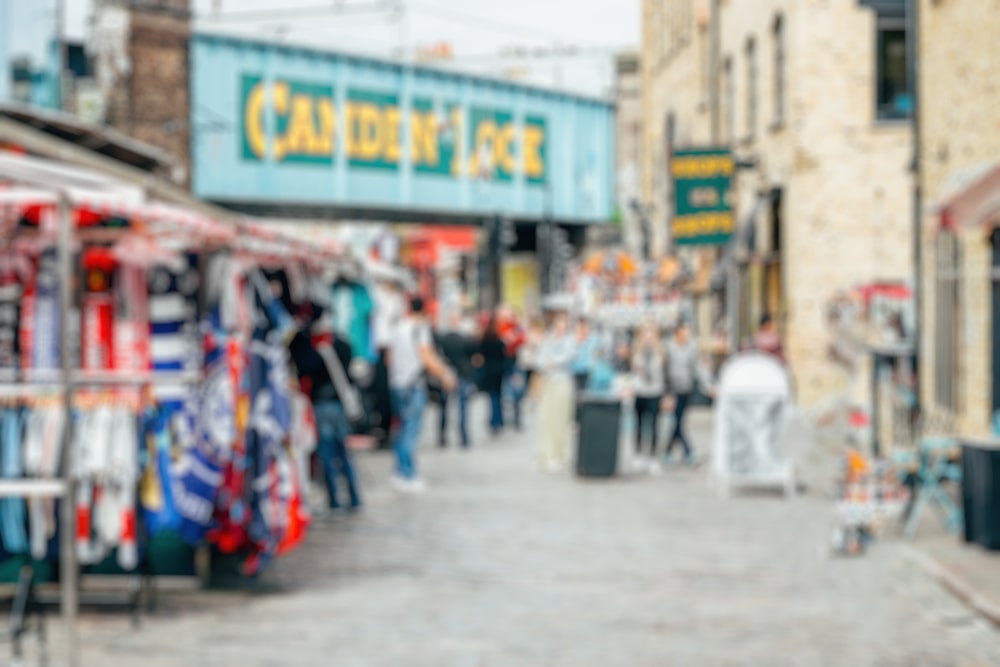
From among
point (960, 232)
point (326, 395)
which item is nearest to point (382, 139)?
point (960, 232)

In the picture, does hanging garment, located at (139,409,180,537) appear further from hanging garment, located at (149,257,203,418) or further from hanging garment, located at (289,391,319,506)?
hanging garment, located at (289,391,319,506)

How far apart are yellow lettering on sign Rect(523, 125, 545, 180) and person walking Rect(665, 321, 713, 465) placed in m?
21.8

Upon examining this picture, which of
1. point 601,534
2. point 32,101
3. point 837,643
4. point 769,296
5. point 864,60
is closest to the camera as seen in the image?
point 837,643

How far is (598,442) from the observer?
A: 18.5 meters

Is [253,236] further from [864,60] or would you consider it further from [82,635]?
[864,60]

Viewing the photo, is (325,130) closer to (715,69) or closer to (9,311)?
(715,69)

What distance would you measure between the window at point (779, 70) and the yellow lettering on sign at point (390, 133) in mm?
10422

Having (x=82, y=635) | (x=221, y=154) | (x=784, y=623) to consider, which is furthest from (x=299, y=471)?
(x=221, y=154)

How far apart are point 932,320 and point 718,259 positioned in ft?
54.9

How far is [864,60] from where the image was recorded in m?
27.1

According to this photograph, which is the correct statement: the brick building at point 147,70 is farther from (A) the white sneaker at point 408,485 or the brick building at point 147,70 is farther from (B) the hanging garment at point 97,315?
(B) the hanging garment at point 97,315

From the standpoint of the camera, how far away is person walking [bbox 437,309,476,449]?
2280 centimetres

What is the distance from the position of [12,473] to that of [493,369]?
1555cm

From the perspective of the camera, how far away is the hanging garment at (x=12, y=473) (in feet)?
31.3
